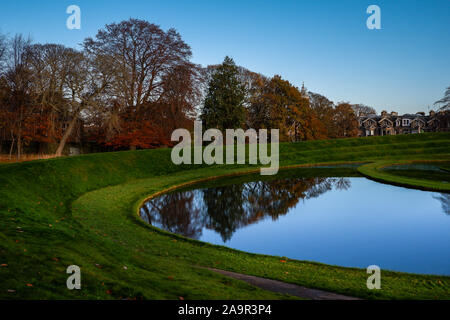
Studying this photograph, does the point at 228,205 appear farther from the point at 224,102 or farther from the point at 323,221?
the point at 224,102

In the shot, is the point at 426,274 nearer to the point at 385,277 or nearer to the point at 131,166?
the point at 385,277

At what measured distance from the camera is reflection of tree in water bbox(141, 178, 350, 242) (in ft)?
36.9

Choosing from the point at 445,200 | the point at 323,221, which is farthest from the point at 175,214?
the point at 445,200

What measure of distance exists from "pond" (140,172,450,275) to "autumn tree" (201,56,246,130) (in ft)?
63.6

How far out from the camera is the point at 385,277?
6.34 meters

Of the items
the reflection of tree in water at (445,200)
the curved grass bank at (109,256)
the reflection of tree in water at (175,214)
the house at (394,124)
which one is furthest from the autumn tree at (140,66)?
the house at (394,124)

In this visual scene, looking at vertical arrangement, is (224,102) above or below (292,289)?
above

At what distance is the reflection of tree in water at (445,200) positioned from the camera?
1208 cm

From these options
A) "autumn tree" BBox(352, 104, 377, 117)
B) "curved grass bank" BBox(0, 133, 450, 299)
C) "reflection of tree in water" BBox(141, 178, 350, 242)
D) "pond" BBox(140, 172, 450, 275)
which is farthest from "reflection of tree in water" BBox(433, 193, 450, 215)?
"autumn tree" BBox(352, 104, 377, 117)

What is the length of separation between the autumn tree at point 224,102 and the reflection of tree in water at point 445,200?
24133 millimetres

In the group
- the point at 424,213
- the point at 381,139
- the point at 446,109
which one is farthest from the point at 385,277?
the point at 446,109

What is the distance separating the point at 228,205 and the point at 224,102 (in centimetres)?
2377

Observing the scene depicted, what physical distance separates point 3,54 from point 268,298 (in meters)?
29.0

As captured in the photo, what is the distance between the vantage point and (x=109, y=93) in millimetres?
28766
